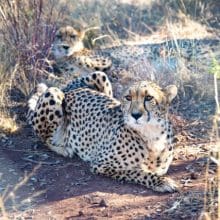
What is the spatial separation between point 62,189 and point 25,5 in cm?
246

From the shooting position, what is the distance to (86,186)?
16.8 ft

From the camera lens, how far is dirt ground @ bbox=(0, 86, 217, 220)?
4570 millimetres

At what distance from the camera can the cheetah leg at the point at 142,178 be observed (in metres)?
4.88

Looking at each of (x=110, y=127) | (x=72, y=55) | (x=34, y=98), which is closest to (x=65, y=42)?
(x=72, y=55)

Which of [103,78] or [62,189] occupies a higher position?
[103,78]

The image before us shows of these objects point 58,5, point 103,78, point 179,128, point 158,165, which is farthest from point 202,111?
point 58,5

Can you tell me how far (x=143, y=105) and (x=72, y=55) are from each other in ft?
12.3

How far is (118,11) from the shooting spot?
10664 mm

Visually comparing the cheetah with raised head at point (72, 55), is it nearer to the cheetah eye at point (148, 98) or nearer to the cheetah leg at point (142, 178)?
the cheetah leg at point (142, 178)

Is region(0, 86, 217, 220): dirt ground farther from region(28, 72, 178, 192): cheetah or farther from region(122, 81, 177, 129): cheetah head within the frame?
region(122, 81, 177, 129): cheetah head

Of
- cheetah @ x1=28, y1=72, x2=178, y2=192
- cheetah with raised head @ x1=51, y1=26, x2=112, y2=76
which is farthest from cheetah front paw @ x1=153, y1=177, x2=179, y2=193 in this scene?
cheetah with raised head @ x1=51, y1=26, x2=112, y2=76

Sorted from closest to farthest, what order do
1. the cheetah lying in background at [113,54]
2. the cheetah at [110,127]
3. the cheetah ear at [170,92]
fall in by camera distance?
the cheetah at [110,127]
the cheetah ear at [170,92]
the cheetah lying in background at [113,54]

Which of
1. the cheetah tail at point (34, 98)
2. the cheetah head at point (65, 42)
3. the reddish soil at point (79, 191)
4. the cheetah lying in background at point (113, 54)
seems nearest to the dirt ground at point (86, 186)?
the reddish soil at point (79, 191)

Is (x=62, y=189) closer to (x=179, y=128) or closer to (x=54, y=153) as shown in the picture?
(x=54, y=153)
